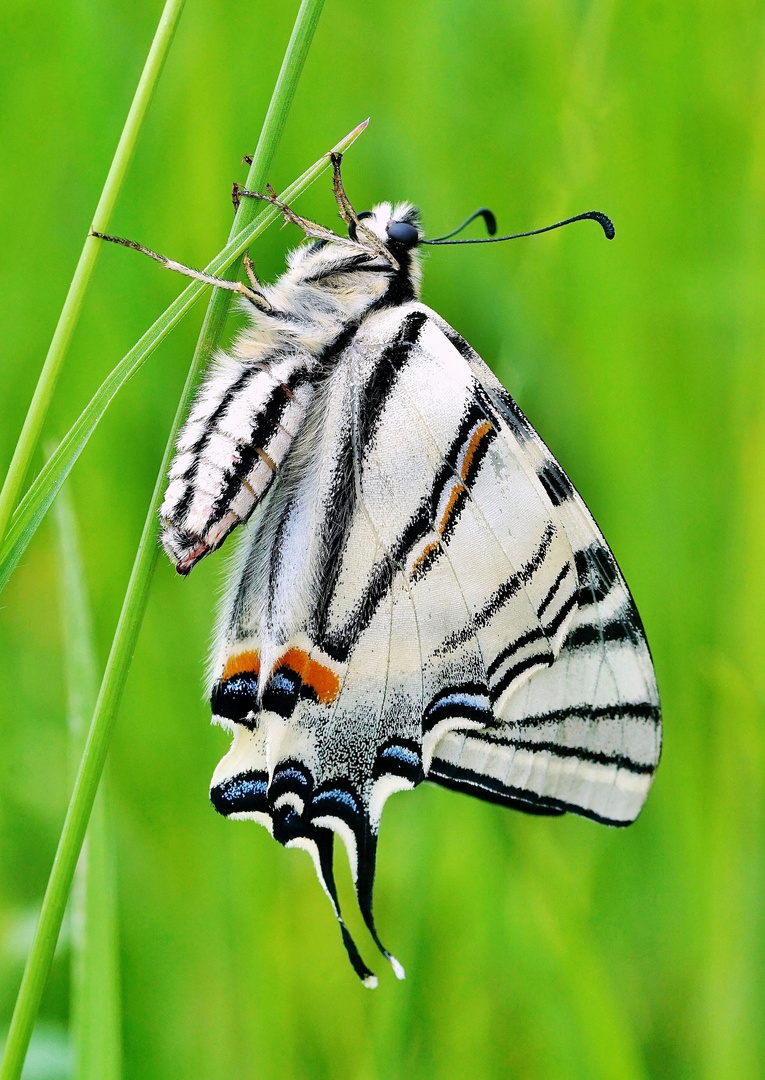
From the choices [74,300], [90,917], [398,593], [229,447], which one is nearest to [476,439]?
[398,593]

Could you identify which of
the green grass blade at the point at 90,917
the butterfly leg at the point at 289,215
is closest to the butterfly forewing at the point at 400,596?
the butterfly leg at the point at 289,215

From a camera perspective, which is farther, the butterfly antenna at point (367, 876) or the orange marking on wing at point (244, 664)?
the orange marking on wing at point (244, 664)

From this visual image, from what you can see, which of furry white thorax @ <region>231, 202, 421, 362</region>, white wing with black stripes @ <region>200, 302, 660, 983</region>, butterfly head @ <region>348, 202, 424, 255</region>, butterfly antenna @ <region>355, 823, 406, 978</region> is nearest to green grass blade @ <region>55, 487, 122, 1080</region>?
white wing with black stripes @ <region>200, 302, 660, 983</region>

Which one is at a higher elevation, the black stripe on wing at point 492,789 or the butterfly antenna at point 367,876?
the black stripe on wing at point 492,789

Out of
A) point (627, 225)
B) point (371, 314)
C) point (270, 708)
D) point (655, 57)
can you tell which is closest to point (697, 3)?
point (655, 57)

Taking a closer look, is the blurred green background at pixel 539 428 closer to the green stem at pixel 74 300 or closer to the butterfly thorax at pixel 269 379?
the butterfly thorax at pixel 269 379

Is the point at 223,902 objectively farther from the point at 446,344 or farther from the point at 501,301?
the point at 501,301

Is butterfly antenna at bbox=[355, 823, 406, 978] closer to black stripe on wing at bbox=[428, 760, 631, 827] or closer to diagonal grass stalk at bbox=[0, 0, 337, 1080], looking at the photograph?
black stripe on wing at bbox=[428, 760, 631, 827]
